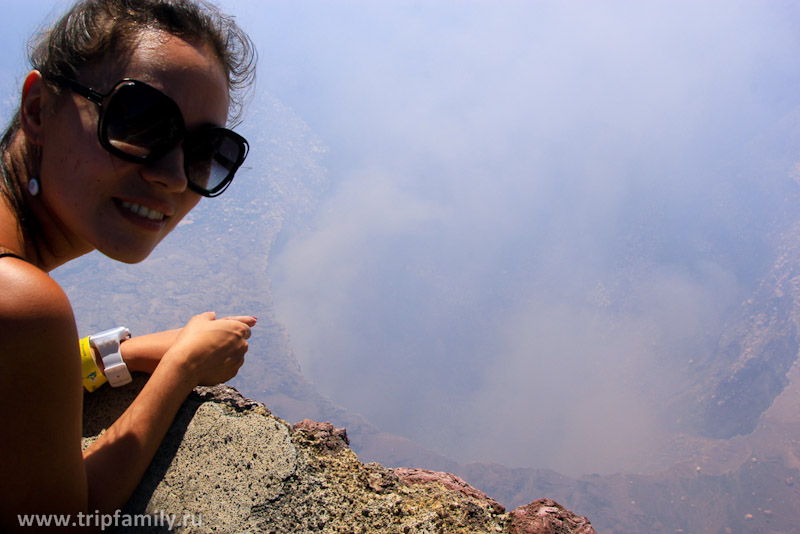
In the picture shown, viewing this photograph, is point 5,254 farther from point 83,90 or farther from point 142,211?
point 83,90

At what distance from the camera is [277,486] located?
165 centimetres

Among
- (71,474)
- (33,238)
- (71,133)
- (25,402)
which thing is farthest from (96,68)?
(71,474)

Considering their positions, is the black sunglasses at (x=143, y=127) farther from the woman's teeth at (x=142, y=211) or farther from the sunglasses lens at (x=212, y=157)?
the woman's teeth at (x=142, y=211)

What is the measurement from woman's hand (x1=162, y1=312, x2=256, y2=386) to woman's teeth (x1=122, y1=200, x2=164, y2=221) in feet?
1.82

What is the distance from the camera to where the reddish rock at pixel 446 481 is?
1947mm

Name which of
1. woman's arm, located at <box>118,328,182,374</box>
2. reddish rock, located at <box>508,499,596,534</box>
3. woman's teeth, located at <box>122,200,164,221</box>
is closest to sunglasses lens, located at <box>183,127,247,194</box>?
woman's teeth, located at <box>122,200,164,221</box>

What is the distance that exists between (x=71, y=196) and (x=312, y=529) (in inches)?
46.7

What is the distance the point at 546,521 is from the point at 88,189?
1.82 m

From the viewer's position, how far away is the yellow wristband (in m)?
1.92

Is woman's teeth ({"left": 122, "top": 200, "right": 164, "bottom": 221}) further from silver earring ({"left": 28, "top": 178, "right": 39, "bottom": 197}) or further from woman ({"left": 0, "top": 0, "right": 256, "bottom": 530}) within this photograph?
silver earring ({"left": 28, "top": 178, "right": 39, "bottom": 197})

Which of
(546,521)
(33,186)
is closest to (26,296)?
(33,186)

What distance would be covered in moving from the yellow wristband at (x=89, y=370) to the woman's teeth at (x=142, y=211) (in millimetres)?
805

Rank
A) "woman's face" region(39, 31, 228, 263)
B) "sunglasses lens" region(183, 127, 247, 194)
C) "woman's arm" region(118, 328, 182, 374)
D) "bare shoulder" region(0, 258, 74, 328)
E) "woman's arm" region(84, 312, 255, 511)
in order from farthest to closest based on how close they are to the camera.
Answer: "woman's arm" region(118, 328, 182, 374) → "sunglasses lens" region(183, 127, 247, 194) → "woman's arm" region(84, 312, 255, 511) → "woman's face" region(39, 31, 228, 263) → "bare shoulder" region(0, 258, 74, 328)

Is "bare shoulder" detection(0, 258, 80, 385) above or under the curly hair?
under
